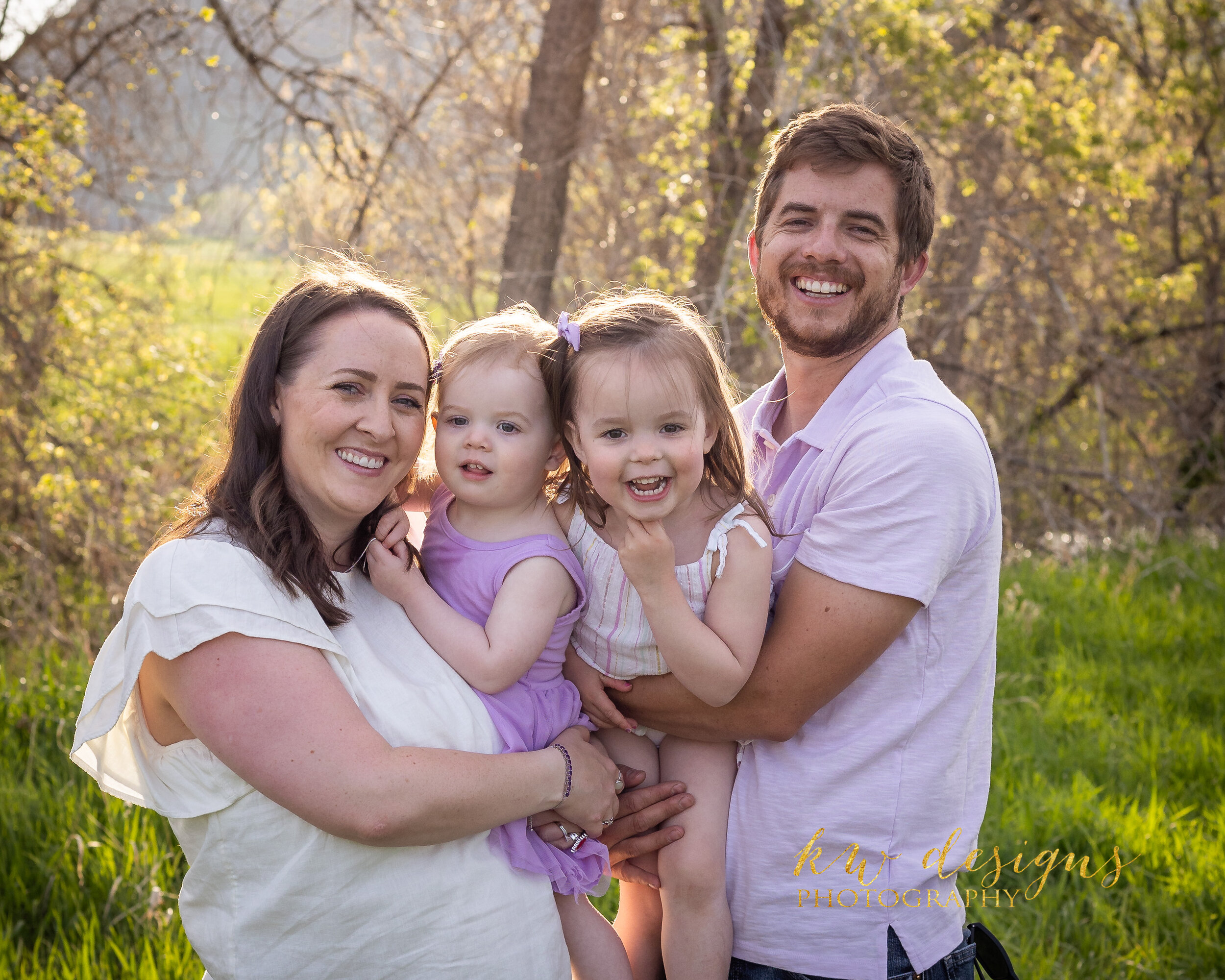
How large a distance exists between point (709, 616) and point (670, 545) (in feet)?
0.62

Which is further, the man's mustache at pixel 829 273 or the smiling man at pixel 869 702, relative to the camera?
the man's mustache at pixel 829 273

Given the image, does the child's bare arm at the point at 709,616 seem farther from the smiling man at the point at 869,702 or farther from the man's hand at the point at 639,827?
the man's hand at the point at 639,827

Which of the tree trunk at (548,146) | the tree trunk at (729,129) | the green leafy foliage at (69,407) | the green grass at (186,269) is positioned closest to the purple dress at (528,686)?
the green leafy foliage at (69,407)

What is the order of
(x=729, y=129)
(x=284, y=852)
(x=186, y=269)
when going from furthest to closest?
(x=186, y=269), (x=729, y=129), (x=284, y=852)

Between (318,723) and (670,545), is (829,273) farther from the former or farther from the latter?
(318,723)

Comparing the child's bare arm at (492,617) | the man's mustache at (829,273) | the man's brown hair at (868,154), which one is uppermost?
the man's brown hair at (868,154)

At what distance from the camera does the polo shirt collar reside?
228 centimetres

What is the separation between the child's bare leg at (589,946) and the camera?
230cm

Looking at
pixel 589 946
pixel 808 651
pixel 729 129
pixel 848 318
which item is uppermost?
pixel 729 129

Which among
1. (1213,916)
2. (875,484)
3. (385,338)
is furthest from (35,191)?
(1213,916)

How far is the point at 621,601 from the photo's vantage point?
231cm

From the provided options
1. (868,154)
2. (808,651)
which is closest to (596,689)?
(808,651)

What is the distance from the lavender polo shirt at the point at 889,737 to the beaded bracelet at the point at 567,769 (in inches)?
14.6

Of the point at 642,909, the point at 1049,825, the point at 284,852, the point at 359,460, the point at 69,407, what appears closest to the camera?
the point at 284,852
